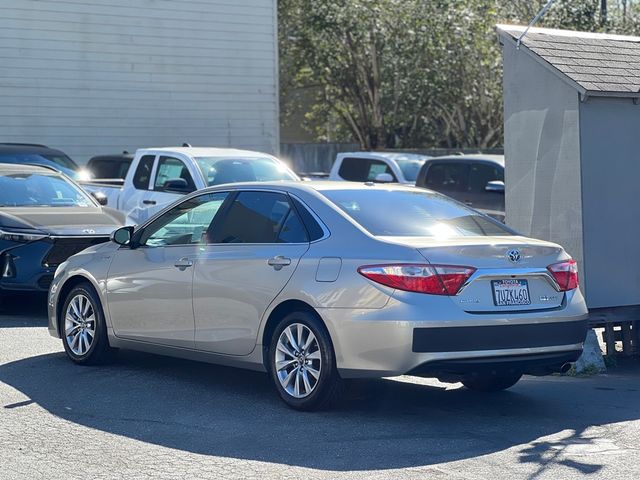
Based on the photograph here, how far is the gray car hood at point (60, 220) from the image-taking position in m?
12.5

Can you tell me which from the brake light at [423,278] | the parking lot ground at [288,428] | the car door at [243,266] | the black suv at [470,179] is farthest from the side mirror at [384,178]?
the brake light at [423,278]

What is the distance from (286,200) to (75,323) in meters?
2.48

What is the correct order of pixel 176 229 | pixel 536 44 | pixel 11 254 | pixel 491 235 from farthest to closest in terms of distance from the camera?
pixel 11 254 → pixel 536 44 → pixel 176 229 → pixel 491 235

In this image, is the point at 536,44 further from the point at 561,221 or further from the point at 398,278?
the point at 398,278

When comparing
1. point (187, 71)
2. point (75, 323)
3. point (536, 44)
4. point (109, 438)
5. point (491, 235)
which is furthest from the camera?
point (187, 71)

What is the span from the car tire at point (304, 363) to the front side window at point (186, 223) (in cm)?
125

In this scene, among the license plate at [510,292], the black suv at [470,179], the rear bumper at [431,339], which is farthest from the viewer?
the black suv at [470,179]

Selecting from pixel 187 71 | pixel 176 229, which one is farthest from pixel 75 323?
pixel 187 71

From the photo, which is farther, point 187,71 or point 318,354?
point 187,71

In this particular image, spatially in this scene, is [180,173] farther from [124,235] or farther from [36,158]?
[124,235]

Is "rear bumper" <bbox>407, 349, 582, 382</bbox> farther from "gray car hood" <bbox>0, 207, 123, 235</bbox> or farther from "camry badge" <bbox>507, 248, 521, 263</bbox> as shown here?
"gray car hood" <bbox>0, 207, 123, 235</bbox>

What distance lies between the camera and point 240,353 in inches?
322

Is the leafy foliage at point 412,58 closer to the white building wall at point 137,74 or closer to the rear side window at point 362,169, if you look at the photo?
the white building wall at point 137,74

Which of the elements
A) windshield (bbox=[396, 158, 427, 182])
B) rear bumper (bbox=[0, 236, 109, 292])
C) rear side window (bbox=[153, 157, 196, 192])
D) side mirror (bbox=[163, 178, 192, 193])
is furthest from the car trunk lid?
windshield (bbox=[396, 158, 427, 182])
